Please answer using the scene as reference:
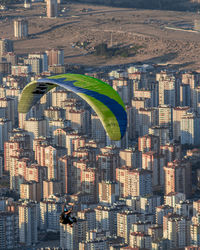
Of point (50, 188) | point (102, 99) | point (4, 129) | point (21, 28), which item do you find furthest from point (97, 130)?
point (102, 99)

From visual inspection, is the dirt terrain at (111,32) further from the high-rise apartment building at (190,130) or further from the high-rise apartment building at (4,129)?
the high-rise apartment building at (4,129)

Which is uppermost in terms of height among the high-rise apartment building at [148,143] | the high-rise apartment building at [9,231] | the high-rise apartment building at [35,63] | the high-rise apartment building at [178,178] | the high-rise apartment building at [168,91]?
the high-rise apartment building at [35,63]

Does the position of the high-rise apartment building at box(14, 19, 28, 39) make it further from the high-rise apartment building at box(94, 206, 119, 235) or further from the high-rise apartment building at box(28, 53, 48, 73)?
the high-rise apartment building at box(94, 206, 119, 235)

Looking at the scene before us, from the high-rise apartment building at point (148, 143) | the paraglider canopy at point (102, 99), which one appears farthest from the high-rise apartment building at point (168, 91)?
the paraglider canopy at point (102, 99)

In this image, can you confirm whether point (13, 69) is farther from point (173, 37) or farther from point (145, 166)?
point (145, 166)

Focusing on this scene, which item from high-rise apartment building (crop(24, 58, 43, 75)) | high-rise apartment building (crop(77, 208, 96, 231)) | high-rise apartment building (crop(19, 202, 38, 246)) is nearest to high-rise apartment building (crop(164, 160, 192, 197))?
high-rise apartment building (crop(77, 208, 96, 231))

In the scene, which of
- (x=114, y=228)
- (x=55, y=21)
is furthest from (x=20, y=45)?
(x=114, y=228)
